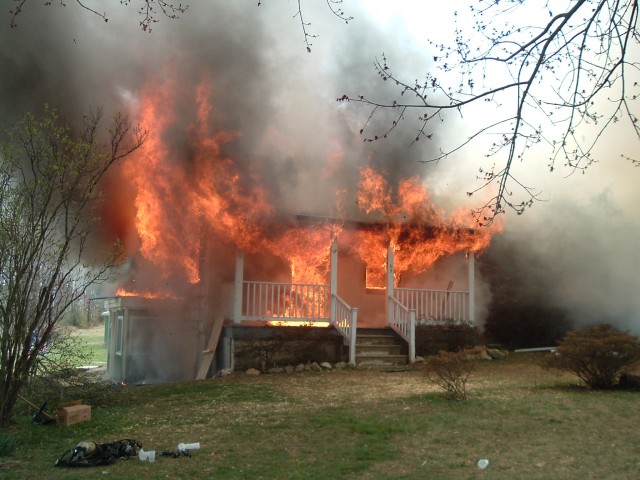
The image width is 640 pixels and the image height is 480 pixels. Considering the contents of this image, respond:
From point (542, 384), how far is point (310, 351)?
5.61m

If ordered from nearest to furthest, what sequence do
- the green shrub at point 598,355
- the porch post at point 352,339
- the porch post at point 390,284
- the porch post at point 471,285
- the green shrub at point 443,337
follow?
the green shrub at point 598,355 → the porch post at point 352,339 → the green shrub at point 443,337 → the porch post at point 390,284 → the porch post at point 471,285

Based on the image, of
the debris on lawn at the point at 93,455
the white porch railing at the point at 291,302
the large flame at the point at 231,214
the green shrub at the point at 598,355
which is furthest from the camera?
the white porch railing at the point at 291,302

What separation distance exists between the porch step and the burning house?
0.38 feet

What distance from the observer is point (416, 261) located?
16.6 metres

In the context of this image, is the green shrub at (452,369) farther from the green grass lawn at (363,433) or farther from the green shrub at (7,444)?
the green shrub at (7,444)

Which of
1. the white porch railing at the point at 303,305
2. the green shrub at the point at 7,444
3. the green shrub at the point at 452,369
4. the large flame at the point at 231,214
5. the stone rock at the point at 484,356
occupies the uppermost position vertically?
the large flame at the point at 231,214

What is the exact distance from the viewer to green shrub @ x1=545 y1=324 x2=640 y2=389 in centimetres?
888

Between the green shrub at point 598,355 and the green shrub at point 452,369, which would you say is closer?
the green shrub at point 452,369

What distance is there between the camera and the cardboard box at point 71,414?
7.71 meters

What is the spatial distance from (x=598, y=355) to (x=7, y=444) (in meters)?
8.16

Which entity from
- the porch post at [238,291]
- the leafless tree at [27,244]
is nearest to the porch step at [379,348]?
the porch post at [238,291]

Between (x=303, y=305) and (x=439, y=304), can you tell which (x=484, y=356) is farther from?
(x=303, y=305)

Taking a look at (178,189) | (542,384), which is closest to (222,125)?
(178,189)

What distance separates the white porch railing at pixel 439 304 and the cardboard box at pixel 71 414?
373 inches
